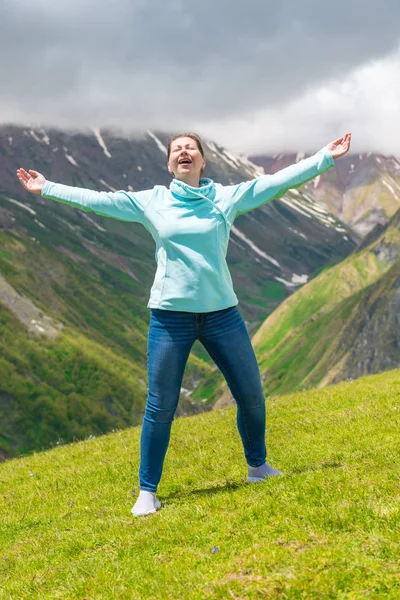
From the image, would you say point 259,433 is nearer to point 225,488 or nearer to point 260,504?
point 225,488

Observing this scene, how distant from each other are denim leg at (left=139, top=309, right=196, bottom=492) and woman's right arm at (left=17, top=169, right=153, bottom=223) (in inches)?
60.1

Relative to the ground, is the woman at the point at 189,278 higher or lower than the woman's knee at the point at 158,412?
higher

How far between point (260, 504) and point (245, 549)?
1303 mm

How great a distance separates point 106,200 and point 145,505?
4518 millimetres

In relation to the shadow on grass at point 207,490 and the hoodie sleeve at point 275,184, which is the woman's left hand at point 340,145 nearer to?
the hoodie sleeve at point 275,184

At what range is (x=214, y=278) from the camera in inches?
342

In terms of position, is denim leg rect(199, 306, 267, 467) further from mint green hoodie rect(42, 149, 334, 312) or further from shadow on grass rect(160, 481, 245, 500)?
shadow on grass rect(160, 481, 245, 500)

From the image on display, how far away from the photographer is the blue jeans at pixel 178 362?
873 cm

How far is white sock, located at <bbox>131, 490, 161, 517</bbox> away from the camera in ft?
29.2

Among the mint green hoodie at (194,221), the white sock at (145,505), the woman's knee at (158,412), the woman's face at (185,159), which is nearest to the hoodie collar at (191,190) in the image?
the mint green hoodie at (194,221)

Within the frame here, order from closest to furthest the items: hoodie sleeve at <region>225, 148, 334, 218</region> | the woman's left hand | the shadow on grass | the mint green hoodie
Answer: the mint green hoodie
hoodie sleeve at <region>225, 148, 334, 218</region>
the woman's left hand
the shadow on grass

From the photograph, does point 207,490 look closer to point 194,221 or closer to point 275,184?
point 194,221

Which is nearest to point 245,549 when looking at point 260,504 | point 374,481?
point 260,504

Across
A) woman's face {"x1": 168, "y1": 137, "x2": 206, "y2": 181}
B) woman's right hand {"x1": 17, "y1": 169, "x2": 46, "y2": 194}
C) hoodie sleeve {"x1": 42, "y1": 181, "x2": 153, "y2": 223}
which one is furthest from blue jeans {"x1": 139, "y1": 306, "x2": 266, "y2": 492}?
woman's right hand {"x1": 17, "y1": 169, "x2": 46, "y2": 194}
